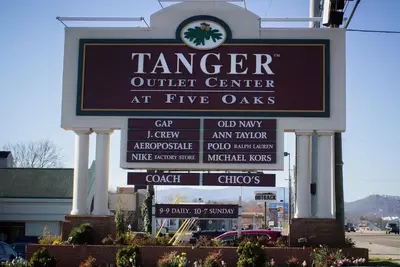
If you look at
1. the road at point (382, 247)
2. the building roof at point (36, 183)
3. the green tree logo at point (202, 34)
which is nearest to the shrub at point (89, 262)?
the green tree logo at point (202, 34)

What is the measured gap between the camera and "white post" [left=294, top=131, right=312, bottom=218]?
21172 millimetres

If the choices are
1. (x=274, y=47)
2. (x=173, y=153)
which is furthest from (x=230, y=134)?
(x=274, y=47)

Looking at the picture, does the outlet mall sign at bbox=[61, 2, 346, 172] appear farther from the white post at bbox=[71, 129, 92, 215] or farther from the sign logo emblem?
the white post at bbox=[71, 129, 92, 215]

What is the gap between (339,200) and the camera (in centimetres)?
2089

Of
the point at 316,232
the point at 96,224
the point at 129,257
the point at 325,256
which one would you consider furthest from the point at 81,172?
the point at 325,256

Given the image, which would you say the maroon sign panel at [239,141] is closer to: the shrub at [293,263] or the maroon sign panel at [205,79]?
the maroon sign panel at [205,79]

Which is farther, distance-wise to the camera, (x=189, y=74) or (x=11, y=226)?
(x=11, y=226)

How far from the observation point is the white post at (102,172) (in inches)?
853

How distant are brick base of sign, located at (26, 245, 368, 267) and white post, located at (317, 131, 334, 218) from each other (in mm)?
1793

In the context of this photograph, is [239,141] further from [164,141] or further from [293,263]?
[293,263]

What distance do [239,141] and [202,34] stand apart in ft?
13.3

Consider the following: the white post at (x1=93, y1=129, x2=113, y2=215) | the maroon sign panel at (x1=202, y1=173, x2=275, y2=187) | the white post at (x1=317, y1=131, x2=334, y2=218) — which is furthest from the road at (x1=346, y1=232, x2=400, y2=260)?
the white post at (x1=93, y1=129, x2=113, y2=215)

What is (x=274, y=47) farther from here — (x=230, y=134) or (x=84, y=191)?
(x=84, y=191)

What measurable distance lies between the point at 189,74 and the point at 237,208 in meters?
4.93
